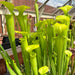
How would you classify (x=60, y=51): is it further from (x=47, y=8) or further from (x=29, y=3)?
(x=47, y=8)

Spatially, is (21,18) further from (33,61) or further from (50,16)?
(50,16)

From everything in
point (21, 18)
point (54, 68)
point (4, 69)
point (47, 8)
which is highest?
point (47, 8)

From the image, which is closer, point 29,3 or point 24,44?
point 24,44

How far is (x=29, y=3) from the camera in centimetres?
277

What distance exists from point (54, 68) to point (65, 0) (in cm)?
285

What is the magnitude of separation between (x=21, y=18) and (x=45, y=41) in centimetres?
10

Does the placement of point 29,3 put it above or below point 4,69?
above

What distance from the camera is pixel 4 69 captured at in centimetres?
51

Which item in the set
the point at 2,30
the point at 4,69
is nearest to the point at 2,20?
the point at 2,30

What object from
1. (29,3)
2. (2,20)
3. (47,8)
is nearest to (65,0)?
(47,8)

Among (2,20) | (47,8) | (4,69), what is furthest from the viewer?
(47,8)

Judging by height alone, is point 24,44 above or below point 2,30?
above

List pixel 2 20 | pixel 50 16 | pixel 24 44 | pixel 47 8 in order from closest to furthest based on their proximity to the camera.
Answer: pixel 24 44
pixel 2 20
pixel 47 8
pixel 50 16

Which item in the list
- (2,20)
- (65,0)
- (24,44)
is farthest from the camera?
(65,0)
